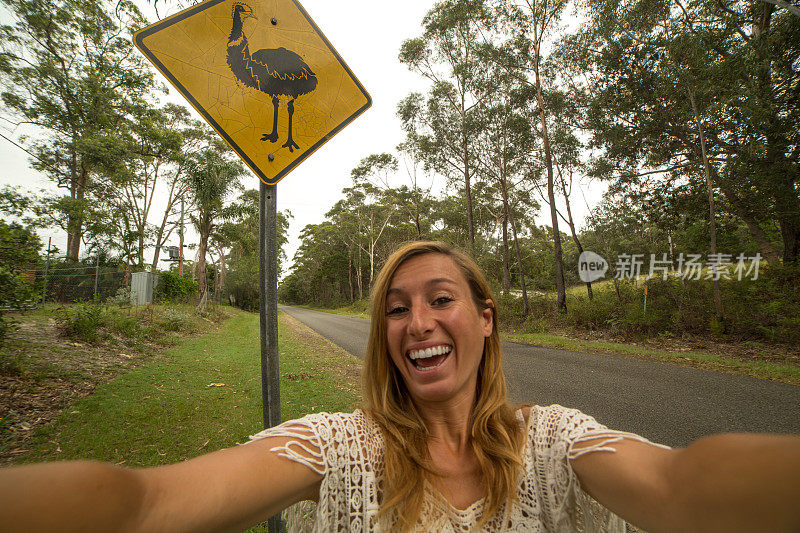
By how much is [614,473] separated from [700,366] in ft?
28.1

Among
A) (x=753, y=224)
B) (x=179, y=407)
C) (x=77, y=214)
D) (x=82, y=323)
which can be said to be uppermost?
(x=77, y=214)

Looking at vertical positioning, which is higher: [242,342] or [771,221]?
[771,221]

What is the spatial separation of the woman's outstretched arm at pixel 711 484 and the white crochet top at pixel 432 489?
0.32 feet

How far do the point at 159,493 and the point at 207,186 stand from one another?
21106mm

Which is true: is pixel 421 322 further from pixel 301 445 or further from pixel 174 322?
pixel 174 322

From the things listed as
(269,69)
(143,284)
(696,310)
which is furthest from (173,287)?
(696,310)

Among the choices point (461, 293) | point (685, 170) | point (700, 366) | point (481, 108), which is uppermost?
point (481, 108)

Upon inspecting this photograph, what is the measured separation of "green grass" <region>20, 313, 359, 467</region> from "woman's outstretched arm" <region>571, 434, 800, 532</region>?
3.54 m

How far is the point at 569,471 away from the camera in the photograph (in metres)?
1.16

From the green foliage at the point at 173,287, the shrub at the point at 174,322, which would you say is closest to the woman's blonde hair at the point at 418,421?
the shrub at the point at 174,322

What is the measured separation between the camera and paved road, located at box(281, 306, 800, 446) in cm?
411

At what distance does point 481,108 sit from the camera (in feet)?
61.7

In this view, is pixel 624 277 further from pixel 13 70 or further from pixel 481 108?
pixel 13 70

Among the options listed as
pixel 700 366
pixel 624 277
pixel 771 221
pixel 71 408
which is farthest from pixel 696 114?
pixel 71 408
